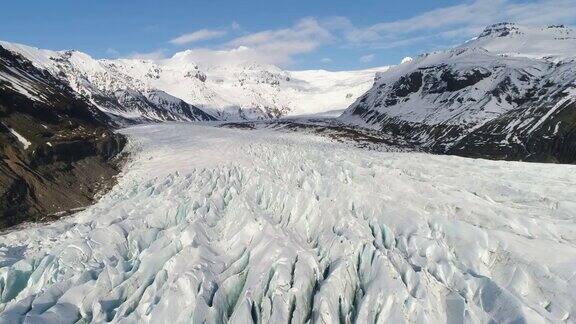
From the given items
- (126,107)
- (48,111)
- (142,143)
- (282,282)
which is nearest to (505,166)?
(282,282)

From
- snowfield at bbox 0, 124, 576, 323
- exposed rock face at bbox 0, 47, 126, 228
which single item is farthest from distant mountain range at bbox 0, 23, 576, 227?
snowfield at bbox 0, 124, 576, 323

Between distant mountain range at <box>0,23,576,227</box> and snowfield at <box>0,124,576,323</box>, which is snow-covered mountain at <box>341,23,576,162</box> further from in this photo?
snowfield at <box>0,124,576,323</box>

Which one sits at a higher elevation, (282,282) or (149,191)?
(282,282)

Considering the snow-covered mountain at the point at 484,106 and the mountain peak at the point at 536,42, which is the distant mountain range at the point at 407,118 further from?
the mountain peak at the point at 536,42

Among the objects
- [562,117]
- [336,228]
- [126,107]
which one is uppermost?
[336,228]

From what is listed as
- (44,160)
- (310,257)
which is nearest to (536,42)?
(44,160)

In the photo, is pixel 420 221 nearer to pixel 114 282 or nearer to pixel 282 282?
pixel 282 282

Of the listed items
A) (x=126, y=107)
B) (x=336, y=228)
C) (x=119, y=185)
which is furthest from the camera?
(x=126, y=107)
